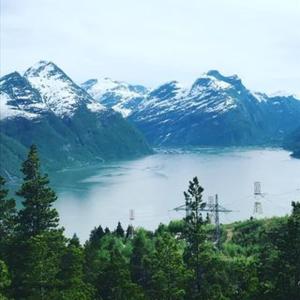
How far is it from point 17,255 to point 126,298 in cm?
810

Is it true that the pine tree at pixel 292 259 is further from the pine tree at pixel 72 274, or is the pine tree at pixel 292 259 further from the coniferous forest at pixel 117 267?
the pine tree at pixel 72 274

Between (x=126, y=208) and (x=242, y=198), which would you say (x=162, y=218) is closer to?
(x=126, y=208)

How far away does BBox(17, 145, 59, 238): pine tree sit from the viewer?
142 feet

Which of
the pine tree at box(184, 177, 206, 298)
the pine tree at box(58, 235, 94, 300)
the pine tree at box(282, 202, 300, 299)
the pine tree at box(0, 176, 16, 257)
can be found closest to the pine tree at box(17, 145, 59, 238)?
the pine tree at box(0, 176, 16, 257)

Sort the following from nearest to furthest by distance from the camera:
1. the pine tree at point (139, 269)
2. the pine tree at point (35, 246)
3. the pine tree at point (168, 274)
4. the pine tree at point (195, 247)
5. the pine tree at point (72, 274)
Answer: the pine tree at point (35, 246), the pine tree at point (168, 274), the pine tree at point (72, 274), the pine tree at point (195, 247), the pine tree at point (139, 269)

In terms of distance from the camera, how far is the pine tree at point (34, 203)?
43.2 m

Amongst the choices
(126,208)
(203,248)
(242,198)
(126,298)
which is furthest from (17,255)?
(242,198)

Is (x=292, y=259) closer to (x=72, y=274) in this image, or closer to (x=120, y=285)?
(x=120, y=285)

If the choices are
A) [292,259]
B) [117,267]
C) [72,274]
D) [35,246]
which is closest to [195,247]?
[117,267]

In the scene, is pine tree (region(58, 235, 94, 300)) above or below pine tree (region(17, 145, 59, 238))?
below

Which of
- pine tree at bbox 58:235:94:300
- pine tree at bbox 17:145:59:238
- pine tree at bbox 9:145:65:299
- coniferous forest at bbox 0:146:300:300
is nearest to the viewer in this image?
pine tree at bbox 9:145:65:299

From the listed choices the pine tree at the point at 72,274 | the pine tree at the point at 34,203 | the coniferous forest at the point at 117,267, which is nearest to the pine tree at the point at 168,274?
the coniferous forest at the point at 117,267

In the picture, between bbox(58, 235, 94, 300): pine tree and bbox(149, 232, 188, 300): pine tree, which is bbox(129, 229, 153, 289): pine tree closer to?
bbox(58, 235, 94, 300): pine tree

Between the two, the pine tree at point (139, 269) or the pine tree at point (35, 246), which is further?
the pine tree at point (139, 269)
